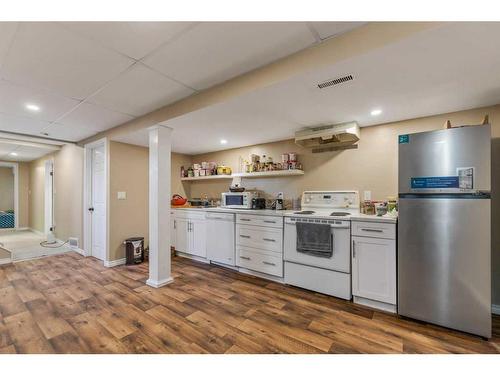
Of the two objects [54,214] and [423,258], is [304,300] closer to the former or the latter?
[423,258]

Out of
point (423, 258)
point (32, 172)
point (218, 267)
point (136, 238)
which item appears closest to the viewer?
point (423, 258)

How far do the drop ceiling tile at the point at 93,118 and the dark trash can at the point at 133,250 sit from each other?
74.7 inches

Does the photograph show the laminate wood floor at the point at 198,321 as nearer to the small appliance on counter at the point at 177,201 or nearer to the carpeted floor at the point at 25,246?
the carpeted floor at the point at 25,246

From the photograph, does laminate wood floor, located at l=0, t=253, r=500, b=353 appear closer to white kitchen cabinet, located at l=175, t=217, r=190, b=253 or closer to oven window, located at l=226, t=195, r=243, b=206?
white kitchen cabinet, located at l=175, t=217, r=190, b=253

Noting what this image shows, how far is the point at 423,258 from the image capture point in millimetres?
2037

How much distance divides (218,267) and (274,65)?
9.79ft

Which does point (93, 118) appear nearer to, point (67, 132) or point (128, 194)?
point (67, 132)

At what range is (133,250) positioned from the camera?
379cm

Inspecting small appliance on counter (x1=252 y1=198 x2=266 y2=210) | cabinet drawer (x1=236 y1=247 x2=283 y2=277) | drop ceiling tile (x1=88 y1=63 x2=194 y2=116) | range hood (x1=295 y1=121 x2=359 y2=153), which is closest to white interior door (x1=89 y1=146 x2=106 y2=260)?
drop ceiling tile (x1=88 y1=63 x2=194 y2=116)

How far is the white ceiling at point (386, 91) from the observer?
140cm

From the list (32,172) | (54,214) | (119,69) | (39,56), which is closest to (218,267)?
(119,69)

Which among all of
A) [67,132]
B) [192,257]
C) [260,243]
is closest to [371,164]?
[260,243]

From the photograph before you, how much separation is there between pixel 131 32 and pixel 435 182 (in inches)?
104

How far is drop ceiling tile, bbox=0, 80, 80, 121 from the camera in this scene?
7.41ft
